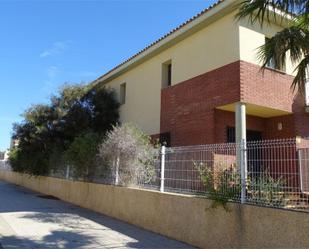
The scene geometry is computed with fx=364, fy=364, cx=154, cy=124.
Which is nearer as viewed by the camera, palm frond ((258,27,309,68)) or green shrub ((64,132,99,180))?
palm frond ((258,27,309,68))

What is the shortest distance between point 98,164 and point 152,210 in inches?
155

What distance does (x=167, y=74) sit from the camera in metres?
15.4

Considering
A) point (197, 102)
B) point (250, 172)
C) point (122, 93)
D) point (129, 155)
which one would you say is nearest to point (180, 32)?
point (197, 102)

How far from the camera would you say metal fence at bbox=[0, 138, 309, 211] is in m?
6.29

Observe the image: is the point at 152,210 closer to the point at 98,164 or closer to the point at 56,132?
the point at 98,164

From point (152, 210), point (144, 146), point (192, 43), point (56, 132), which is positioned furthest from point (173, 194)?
point (56, 132)

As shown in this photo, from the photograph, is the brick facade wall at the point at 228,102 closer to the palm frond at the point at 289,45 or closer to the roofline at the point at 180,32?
the roofline at the point at 180,32

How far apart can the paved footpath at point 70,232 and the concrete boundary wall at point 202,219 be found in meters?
0.30

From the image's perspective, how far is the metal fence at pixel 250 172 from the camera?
6285 mm

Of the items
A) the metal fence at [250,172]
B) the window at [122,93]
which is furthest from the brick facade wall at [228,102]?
the window at [122,93]

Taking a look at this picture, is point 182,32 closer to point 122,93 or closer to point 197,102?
point 197,102

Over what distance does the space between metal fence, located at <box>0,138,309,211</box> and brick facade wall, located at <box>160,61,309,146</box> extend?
11.6ft

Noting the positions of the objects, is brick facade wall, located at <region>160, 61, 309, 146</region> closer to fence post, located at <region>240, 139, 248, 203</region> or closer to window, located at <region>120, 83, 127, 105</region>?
fence post, located at <region>240, 139, 248, 203</region>

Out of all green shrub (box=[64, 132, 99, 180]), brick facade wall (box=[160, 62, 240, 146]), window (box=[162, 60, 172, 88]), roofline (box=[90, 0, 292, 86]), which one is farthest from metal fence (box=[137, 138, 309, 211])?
window (box=[162, 60, 172, 88])
